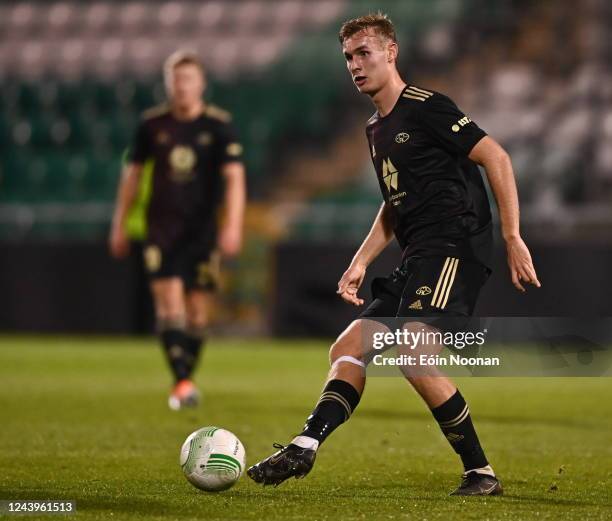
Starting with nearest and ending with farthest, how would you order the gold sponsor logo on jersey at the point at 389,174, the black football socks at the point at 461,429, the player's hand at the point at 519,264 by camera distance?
the player's hand at the point at 519,264 → the black football socks at the point at 461,429 → the gold sponsor logo on jersey at the point at 389,174

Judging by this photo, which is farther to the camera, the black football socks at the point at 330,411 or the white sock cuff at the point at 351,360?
the white sock cuff at the point at 351,360

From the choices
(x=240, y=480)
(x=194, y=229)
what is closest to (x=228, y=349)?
(x=194, y=229)

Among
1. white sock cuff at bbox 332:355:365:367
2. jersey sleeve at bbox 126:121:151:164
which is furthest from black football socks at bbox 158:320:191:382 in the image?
Answer: white sock cuff at bbox 332:355:365:367

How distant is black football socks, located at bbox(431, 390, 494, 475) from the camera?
464 centimetres

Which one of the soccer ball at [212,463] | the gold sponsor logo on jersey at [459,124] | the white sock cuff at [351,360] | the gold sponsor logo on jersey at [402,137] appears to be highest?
the gold sponsor logo on jersey at [459,124]

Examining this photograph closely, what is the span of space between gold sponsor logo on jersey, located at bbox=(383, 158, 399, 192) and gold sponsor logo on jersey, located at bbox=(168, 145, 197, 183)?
12.7 feet

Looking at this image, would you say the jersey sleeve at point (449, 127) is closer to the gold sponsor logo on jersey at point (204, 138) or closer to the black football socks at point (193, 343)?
the gold sponsor logo on jersey at point (204, 138)

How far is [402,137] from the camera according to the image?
4812mm

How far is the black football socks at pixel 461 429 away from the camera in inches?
183

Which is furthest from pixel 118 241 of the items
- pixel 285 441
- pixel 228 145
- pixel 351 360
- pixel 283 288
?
pixel 283 288

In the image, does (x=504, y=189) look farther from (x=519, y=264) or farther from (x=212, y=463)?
(x=212, y=463)

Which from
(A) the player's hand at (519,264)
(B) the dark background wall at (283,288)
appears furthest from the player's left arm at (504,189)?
(B) the dark background wall at (283,288)

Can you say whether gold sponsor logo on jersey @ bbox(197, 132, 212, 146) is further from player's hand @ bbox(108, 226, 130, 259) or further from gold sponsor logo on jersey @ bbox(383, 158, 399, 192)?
gold sponsor logo on jersey @ bbox(383, 158, 399, 192)

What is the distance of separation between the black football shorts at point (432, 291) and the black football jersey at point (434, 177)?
5 cm
